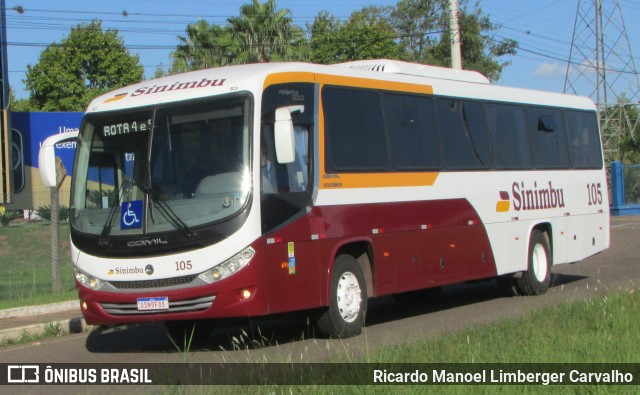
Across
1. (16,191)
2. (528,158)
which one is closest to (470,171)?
(528,158)

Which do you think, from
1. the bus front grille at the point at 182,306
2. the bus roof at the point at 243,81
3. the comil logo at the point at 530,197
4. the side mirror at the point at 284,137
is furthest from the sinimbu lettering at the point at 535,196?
the bus front grille at the point at 182,306

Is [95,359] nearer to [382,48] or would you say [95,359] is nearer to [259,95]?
[259,95]

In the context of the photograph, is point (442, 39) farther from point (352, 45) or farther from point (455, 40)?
point (455, 40)

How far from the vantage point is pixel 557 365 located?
7.49 meters

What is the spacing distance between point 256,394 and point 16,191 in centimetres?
2765

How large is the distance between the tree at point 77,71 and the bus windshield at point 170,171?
156 ft

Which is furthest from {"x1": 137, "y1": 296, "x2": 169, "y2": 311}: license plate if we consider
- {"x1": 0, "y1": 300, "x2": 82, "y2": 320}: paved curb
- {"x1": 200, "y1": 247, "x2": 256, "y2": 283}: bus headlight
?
{"x1": 0, "y1": 300, "x2": 82, "y2": 320}: paved curb

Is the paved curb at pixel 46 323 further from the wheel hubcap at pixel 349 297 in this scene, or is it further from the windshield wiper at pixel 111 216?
the wheel hubcap at pixel 349 297

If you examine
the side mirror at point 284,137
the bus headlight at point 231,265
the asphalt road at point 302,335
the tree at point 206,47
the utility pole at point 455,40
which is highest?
the tree at point 206,47

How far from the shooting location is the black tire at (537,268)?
15.9m

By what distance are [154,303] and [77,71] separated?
167 feet

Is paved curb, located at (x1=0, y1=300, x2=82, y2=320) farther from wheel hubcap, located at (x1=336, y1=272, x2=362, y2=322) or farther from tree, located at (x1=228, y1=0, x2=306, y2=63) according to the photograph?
tree, located at (x1=228, y1=0, x2=306, y2=63)

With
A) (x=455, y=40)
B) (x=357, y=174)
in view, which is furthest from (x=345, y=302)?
(x=455, y=40)

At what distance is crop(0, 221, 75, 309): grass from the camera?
1728 centimetres
